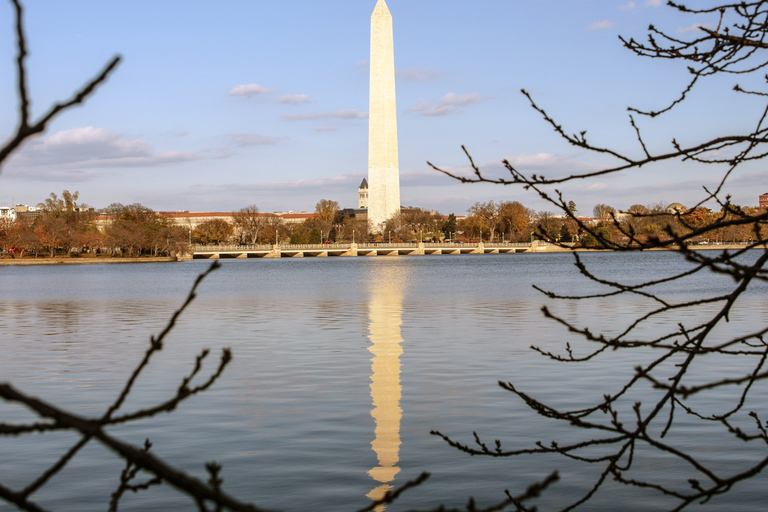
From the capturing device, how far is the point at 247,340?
64.2ft

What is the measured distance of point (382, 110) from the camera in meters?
92.8

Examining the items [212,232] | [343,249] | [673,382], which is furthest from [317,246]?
[673,382]

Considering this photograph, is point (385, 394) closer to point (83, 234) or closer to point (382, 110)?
point (382, 110)

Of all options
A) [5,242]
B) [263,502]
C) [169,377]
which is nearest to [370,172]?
[5,242]

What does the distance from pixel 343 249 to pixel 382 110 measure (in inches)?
1710

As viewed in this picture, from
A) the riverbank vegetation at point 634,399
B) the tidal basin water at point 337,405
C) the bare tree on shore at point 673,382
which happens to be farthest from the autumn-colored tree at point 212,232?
the bare tree on shore at point 673,382

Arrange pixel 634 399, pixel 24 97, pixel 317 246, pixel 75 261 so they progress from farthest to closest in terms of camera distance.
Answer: pixel 317 246
pixel 75 261
pixel 634 399
pixel 24 97

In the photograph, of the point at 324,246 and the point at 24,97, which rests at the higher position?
the point at 24,97

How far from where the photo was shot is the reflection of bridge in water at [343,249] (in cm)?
12762

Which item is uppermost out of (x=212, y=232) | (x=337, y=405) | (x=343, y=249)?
(x=212, y=232)

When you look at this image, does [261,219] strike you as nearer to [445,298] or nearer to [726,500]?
[445,298]

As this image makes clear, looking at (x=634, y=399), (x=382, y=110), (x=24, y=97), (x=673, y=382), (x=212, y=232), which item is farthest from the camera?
(x=212, y=232)

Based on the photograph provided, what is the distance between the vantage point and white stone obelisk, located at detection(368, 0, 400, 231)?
90250 millimetres

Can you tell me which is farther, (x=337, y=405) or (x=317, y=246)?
(x=317, y=246)
